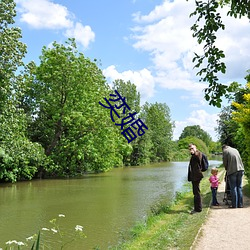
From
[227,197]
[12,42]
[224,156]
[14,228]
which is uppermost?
[12,42]

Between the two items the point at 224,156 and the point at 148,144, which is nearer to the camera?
the point at 224,156

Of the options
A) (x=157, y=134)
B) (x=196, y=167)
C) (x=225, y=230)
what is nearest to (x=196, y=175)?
(x=196, y=167)

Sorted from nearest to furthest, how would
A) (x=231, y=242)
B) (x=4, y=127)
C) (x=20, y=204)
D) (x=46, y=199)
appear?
1. (x=231, y=242)
2. (x=20, y=204)
3. (x=46, y=199)
4. (x=4, y=127)

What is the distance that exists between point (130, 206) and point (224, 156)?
4.56m

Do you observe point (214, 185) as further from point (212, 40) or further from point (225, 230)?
point (212, 40)

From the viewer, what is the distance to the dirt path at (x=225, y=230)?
6.39 m

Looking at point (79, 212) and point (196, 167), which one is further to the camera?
point (79, 212)

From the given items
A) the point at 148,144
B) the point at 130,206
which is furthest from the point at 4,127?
the point at 148,144

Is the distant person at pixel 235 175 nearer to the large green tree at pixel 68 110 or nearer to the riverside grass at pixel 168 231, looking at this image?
the riverside grass at pixel 168 231

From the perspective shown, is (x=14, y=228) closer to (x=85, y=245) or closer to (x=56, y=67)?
(x=85, y=245)

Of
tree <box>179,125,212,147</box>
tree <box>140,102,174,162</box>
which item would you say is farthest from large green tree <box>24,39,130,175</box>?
tree <box>179,125,212,147</box>

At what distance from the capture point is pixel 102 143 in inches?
1113

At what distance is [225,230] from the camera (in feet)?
24.4

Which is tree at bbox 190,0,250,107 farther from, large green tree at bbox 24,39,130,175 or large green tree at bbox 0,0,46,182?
large green tree at bbox 24,39,130,175
